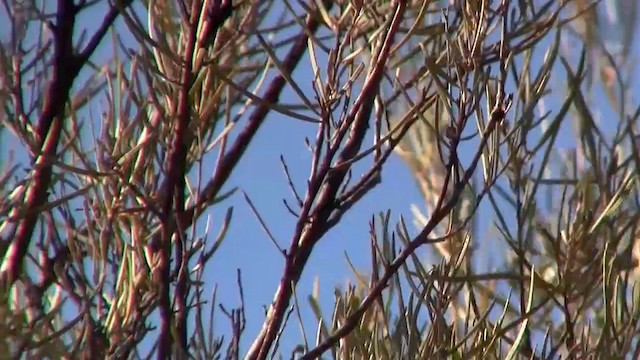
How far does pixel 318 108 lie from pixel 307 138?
0.05 meters

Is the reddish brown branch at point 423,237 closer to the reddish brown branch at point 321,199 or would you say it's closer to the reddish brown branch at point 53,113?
the reddish brown branch at point 321,199

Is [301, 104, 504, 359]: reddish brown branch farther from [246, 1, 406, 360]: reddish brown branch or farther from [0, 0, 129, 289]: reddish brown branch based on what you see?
[0, 0, 129, 289]: reddish brown branch

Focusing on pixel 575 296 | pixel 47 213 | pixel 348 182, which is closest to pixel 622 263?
pixel 575 296

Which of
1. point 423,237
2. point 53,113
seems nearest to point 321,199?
point 423,237

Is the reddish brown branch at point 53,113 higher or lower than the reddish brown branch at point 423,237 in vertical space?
higher

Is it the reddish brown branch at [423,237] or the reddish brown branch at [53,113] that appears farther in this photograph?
the reddish brown branch at [53,113]

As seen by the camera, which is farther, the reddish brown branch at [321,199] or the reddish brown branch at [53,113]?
the reddish brown branch at [53,113]

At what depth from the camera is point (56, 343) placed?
0.86 m

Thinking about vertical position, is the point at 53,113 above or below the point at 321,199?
above

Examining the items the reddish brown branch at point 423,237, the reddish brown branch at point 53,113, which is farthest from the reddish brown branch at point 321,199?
the reddish brown branch at point 53,113

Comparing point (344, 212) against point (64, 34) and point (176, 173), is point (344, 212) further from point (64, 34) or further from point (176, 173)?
point (64, 34)

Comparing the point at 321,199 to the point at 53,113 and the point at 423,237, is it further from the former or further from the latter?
the point at 53,113

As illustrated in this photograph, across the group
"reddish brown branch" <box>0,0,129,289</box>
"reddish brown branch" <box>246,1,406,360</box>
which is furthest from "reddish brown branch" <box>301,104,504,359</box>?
"reddish brown branch" <box>0,0,129,289</box>

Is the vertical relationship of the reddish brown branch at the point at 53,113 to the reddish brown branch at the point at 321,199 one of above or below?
above
